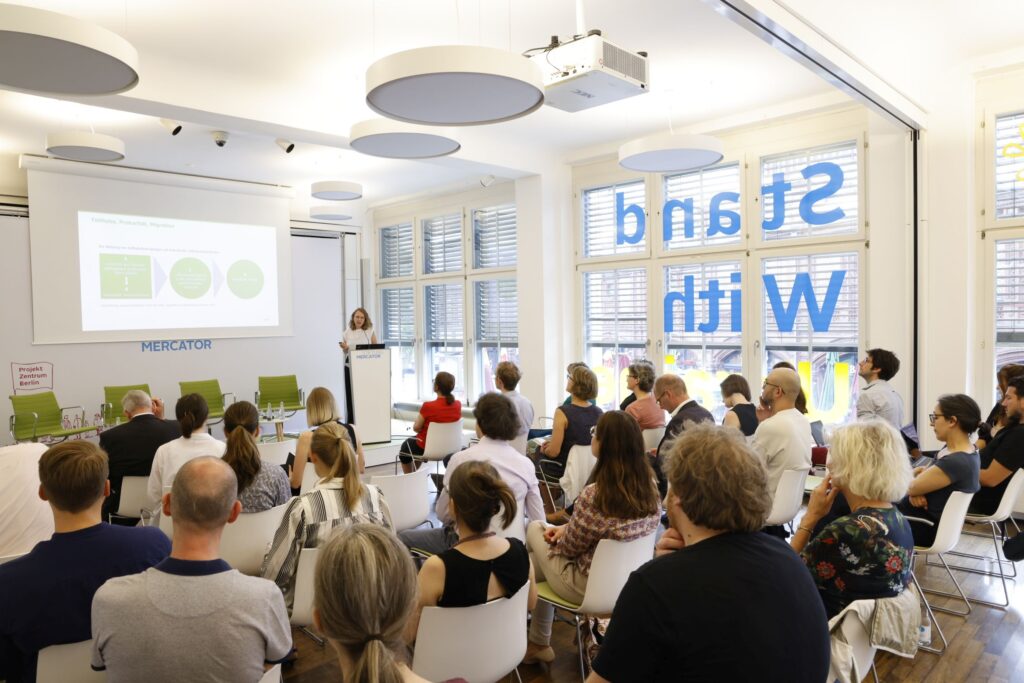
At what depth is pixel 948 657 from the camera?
3295mm

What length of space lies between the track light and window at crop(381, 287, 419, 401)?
492 cm

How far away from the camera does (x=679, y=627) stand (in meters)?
1.35

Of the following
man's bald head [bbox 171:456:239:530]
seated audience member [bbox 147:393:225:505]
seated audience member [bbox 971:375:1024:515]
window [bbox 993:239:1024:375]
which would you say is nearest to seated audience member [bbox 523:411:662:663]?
man's bald head [bbox 171:456:239:530]

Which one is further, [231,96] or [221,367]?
[221,367]

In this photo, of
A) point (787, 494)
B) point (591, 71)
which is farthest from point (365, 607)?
point (591, 71)

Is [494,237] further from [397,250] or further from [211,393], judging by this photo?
[211,393]

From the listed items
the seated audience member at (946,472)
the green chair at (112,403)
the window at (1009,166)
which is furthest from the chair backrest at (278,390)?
the window at (1009,166)

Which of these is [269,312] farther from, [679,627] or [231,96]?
[679,627]

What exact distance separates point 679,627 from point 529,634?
6.81 feet

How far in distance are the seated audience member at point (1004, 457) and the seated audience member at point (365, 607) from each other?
3960 mm

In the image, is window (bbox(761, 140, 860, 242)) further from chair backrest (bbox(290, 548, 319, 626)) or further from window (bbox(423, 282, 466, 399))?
chair backrest (bbox(290, 548, 319, 626))

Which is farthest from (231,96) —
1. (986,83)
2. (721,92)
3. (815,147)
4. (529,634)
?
(986,83)

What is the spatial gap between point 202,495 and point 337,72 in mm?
4742

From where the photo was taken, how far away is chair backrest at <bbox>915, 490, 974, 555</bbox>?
135 inches
